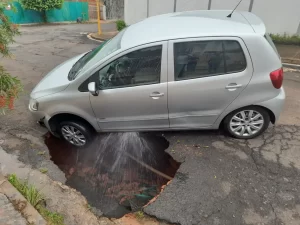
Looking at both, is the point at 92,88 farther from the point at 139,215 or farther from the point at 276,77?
the point at 276,77

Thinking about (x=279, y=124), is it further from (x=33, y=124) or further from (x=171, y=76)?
(x=33, y=124)

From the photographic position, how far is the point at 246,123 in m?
3.52

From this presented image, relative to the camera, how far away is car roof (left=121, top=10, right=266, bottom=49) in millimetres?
3076

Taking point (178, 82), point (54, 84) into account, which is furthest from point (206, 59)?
point (54, 84)

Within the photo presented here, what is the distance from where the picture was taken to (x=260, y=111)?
3.38 m

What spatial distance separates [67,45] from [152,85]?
9.05 metres

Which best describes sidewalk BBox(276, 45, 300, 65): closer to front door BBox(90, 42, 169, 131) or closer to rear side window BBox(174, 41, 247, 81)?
rear side window BBox(174, 41, 247, 81)

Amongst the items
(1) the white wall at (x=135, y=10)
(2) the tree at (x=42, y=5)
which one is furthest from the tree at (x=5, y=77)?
(2) the tree at (x=42, y=5)

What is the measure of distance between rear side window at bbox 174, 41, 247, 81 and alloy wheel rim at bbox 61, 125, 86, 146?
1.80m

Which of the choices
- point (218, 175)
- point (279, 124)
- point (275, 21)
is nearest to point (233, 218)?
point (218, 175)

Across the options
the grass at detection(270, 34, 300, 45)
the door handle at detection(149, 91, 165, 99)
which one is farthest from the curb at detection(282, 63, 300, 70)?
the door handle at detection(149, 91, 165, 99)

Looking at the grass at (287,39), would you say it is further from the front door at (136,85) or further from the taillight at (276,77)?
the front door at (136,85)

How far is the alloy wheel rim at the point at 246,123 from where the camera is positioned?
3434mm

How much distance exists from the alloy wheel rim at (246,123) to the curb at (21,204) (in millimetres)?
2815
